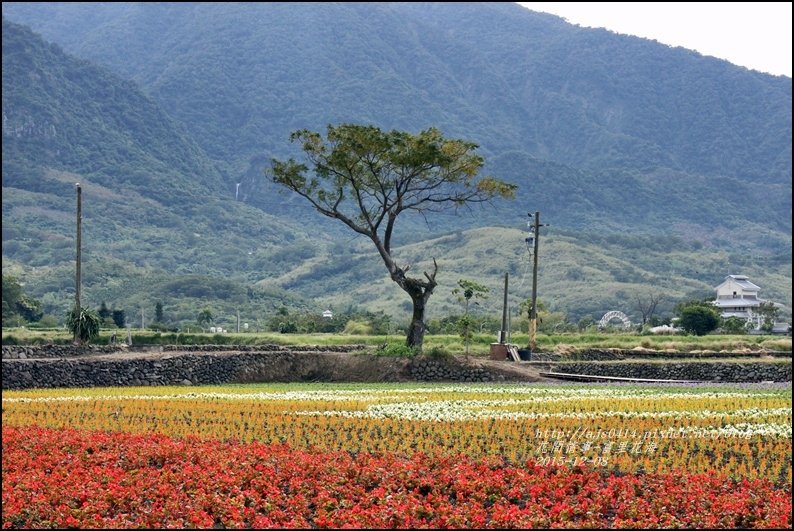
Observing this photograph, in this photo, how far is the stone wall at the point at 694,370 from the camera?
137 feet

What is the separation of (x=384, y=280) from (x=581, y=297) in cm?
2307

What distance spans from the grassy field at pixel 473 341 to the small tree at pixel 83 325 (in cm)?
235

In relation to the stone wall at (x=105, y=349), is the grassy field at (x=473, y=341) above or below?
above

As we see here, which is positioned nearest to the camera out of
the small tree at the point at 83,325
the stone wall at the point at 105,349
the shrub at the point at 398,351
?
the stone wall at the point at 105,349

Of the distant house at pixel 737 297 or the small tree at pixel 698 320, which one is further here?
the distant house at pixel 737 297

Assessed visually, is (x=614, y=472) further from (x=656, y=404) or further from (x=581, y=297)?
(x=581, y=297)

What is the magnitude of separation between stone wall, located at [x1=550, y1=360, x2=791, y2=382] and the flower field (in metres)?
16.4

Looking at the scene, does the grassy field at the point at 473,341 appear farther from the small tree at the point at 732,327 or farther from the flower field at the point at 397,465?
the flower field at the point at 397,465

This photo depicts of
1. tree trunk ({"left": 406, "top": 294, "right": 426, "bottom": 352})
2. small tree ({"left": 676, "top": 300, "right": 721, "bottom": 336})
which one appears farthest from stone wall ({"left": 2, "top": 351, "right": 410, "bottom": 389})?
small tree ({"left": 676, "top": 300, "right": 721, "bottom": 336})

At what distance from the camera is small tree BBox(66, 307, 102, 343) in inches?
1725

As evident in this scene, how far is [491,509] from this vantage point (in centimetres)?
1385

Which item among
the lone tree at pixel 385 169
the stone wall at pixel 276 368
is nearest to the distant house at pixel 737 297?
the lone tree at pixel 385 169

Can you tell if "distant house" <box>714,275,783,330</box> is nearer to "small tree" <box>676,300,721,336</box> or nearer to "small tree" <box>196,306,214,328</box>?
"small tree" <box>676,300,721,336</box>

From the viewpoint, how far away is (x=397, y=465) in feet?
51.7
